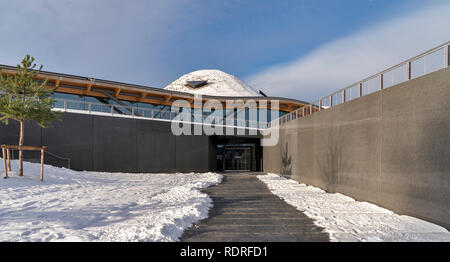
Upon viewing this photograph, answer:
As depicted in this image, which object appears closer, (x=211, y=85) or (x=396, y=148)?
(x=396, y=148)

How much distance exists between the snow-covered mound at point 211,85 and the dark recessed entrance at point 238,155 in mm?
24882

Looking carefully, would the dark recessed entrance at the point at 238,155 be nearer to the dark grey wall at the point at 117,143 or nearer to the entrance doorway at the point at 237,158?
the entrance doorway at the point at 237,158

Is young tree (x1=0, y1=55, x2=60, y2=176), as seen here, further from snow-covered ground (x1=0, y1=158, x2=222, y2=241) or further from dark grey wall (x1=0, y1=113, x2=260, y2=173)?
dark grey wall (x1=0, y1=113, x2=260, y2=173)

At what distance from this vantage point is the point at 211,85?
59.8 metres

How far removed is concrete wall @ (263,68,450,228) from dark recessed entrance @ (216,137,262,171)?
50.8 ft

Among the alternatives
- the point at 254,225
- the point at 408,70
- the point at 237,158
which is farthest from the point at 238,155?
the point at 254,225

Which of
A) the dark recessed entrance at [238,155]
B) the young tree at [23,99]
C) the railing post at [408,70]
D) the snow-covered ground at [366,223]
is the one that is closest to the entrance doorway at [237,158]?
the dark recessed entrance at [238,155]

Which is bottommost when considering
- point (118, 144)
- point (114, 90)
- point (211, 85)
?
point (118, 144)

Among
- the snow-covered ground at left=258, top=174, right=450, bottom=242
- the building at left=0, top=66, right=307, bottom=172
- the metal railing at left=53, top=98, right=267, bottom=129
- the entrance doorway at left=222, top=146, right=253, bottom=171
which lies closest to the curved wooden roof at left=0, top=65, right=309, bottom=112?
the building at left=0, top=66, right=307, bottom=172

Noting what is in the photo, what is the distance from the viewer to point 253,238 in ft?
16.5

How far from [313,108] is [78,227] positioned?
13.1 meters

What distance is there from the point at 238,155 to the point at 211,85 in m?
34.0

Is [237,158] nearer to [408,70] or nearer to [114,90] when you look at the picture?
[114,90]
